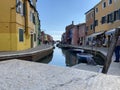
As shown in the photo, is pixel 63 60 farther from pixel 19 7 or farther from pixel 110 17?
pixel 110 17

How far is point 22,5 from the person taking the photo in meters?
26.4

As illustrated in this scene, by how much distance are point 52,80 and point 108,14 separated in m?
31.7

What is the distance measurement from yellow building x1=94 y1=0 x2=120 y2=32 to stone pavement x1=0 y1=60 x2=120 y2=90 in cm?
2565

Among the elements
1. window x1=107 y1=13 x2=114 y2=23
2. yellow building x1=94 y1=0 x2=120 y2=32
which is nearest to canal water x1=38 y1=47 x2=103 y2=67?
yellow building x1=94 y1=0 x2=120 y2=32

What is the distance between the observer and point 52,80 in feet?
14.2

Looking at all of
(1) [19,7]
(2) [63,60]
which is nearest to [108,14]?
(2) [63,60]

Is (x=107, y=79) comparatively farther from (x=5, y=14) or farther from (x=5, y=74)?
(x=5, y=14)

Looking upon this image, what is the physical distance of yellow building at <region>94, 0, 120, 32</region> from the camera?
1215 inches

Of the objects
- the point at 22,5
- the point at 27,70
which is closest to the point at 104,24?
the point at 22,5

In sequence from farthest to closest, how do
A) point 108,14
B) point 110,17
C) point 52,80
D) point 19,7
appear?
point 108,14 → point 110,17 → point 19,7 → point 52,80

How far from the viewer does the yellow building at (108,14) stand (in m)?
30.9

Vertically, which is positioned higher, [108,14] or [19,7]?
[108,14]

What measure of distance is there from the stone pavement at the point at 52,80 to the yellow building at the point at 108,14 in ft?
84.2

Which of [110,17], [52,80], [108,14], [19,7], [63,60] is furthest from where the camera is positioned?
[108,14]
